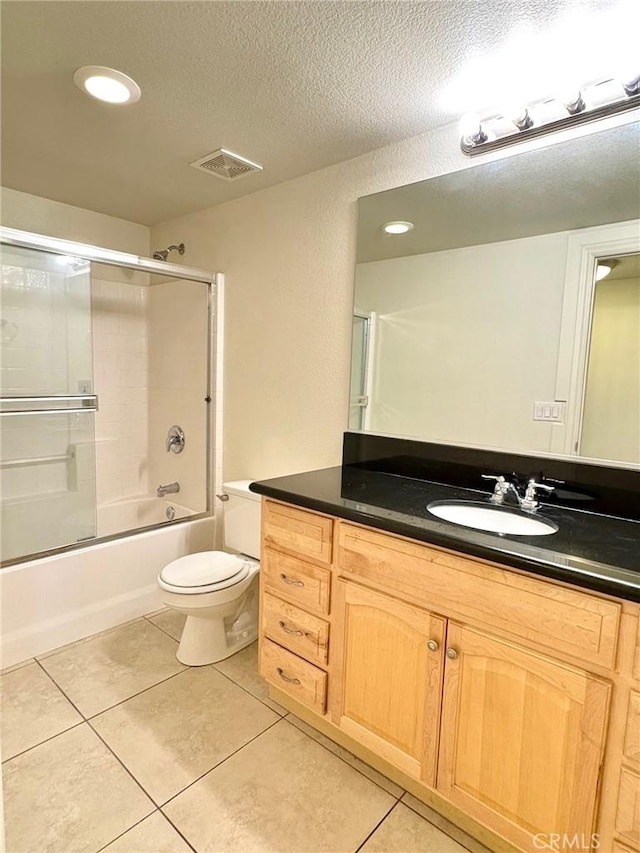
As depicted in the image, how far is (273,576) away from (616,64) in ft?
6.43

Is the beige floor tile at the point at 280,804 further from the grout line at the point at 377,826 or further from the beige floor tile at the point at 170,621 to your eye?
the beige floor tile at the point at 170,621

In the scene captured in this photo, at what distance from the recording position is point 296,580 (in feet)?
5.38

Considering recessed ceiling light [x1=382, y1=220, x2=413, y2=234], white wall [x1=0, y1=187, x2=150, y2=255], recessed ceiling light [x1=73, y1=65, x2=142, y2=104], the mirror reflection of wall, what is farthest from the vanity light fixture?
white wall [x1=0, y1=187, x2=150, y2=255]

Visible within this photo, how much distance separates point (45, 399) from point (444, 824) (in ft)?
8.59

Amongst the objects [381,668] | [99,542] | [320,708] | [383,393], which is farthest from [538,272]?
[99,542]

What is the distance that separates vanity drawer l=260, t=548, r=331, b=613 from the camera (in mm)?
1564

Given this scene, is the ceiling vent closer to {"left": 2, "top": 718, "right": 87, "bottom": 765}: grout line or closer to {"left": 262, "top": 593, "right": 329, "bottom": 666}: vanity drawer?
{"left": 262, "top": 593, "right": 329, "bottom": 666}: vanity drawer

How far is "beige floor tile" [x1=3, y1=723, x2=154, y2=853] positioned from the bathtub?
0.60m

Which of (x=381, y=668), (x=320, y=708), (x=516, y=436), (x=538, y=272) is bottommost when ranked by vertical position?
(x=320, y=708)

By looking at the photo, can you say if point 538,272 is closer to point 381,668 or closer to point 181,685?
point 381,668

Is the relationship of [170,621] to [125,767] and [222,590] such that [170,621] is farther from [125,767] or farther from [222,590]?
[125,767]

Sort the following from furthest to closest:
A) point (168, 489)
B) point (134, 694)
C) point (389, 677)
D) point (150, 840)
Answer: point (168, 489) < point (134, 694) < point (389, 677) < point (150, 840)

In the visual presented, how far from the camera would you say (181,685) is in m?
1.94

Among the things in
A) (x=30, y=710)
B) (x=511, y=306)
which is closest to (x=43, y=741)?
(x=30, y=710)
